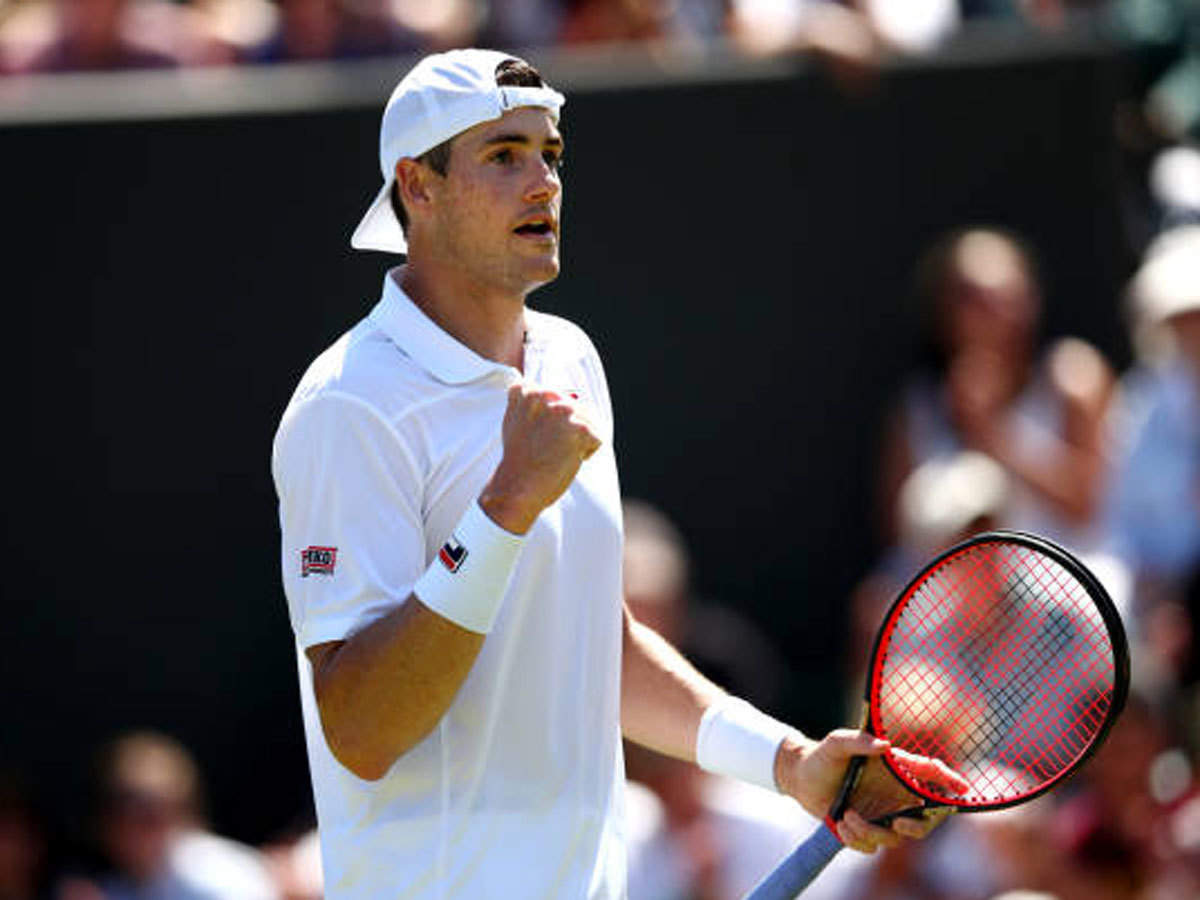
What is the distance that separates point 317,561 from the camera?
11.0 ft

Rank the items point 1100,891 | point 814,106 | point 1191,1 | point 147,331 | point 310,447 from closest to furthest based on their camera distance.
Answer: point 310,447, point 1100,891, point 147,331, point 814,106, point 1191,1

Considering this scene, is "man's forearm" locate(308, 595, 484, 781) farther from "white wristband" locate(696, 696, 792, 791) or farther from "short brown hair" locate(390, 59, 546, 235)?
"short brown hair" locate(390, 59, 546, 235)

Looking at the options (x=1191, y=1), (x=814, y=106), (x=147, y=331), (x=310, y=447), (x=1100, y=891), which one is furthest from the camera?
(x=1191, y=1)

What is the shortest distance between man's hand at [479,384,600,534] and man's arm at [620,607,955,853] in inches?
23.6

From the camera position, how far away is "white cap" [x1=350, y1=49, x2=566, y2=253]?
353 centimetres

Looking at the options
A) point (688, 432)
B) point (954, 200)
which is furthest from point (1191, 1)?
point (688, 432)

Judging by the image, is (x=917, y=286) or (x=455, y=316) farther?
(x=917, y=286)

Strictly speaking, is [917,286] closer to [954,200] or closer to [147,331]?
[954,200]

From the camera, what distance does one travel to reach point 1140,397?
7.43 m

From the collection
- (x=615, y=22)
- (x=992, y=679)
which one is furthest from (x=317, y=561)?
(x=615, y=22)

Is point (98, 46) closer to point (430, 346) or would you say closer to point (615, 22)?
point (615, 22)

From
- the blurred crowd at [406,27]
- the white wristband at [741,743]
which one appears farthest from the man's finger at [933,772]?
the blurred crowd at [406,27]

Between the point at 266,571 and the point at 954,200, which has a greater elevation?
the point at 954,200

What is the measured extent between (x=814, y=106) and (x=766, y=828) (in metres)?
2.45
